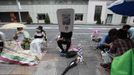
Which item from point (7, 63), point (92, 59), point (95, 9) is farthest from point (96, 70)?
point (95, 9)

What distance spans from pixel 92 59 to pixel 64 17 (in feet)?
6.03

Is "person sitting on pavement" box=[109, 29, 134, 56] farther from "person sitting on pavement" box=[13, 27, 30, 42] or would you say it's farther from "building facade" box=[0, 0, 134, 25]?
"building facade" box=[0, 0, 134, 25]

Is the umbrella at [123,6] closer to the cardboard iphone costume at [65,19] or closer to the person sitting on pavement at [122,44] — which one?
the person sitting on pavement at [122,44]

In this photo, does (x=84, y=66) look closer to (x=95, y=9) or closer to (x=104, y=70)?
(x=104, y=70)

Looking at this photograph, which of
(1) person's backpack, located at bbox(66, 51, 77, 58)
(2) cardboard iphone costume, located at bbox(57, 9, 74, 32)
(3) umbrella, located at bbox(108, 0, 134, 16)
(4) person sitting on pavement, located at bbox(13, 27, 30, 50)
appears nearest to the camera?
(3) umbrella, located at bbox(108, 0, 134, 16)

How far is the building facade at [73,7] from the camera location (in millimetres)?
27938

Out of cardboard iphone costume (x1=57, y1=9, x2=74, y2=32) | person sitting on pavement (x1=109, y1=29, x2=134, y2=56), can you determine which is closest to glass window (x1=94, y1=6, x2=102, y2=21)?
cardboard iphone costume (x1=57, y1=9, x2=74, y2=32)

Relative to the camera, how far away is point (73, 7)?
28.3 m

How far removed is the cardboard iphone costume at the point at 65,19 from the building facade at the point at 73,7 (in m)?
22.1

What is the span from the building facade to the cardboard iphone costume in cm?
2209

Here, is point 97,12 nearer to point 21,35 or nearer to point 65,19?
point 21,35

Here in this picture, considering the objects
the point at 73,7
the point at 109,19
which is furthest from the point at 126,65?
the point at 109,19

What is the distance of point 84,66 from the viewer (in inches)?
204

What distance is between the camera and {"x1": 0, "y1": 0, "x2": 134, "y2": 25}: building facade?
27.9 metres
